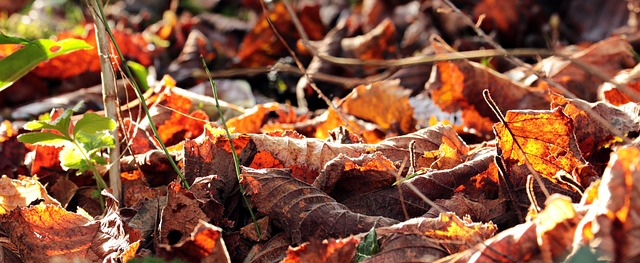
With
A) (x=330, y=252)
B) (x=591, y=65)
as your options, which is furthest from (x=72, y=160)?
(x=591, y=65)

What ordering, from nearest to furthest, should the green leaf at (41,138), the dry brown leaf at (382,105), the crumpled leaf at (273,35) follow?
the green leaf at (41,138)
the dry brown leaf at (382,105)
the crumpled leaf at (273,35)

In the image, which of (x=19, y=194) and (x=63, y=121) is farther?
(x=19, y=194)

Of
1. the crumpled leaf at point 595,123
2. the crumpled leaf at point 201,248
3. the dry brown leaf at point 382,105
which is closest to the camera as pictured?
the crumpled leaf at point 201,248

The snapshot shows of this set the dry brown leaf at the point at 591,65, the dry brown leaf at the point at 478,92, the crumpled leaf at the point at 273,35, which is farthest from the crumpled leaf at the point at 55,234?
the crumpled leaf at the point at 273,35

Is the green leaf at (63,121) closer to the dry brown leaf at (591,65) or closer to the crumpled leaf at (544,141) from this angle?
the crumpled leaf at (544,141)

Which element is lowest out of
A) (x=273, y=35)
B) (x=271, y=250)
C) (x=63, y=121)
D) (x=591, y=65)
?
(x=273, y=35)

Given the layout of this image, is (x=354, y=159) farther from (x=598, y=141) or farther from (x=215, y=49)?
(x=215, y=49)

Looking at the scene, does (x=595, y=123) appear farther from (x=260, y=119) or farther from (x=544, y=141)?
(x=260, y=119)
